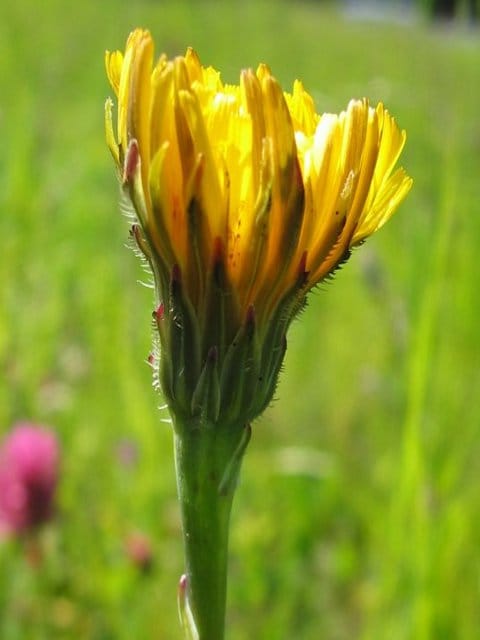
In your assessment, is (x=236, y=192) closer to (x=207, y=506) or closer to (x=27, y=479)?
(x=207, y=506)

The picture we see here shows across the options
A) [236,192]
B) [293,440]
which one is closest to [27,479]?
[293,440]

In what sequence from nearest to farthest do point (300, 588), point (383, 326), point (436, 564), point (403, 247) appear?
1. point (436, 564)
2. point (300, 588)
3. point (383, 326)
4. point (403, 247)

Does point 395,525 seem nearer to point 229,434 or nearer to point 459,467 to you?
point 459,467

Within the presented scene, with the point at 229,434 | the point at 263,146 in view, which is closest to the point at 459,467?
the point at 229,434

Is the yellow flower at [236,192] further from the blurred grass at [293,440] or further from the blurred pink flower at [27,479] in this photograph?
the blurred pink flower at [27,479]

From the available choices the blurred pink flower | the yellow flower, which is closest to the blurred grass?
the blurred pink flower
